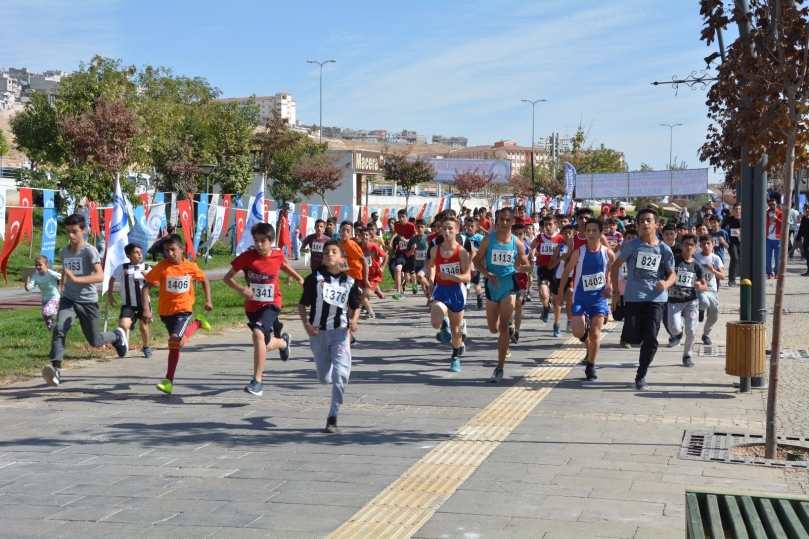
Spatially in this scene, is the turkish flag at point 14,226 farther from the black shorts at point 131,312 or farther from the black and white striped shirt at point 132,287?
the black shorts at point 131,312

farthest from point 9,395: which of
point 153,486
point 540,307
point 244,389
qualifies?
point 540,307

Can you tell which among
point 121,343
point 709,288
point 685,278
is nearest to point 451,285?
point 685,278

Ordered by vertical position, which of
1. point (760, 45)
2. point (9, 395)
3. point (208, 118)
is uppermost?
point (208, 118)

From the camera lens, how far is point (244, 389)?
891 cm

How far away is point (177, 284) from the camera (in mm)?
A: 9766

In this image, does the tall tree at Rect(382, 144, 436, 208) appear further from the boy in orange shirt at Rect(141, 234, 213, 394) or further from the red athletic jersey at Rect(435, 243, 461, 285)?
the boy in orange shirt at Rect(141, 234, 213, 394)

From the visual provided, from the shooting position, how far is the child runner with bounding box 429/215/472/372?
1059cm

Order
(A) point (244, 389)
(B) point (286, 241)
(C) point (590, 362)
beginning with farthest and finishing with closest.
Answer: (B) point (286, 241)
(C) point (590, 362)
(A) point (244, 389)

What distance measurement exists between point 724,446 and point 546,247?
7997 millimetres

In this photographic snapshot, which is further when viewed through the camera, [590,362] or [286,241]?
[286,241]

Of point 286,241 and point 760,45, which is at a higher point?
point 760,45

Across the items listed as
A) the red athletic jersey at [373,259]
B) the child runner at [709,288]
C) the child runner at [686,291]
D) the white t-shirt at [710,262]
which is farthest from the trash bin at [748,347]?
the red athletic jersey at [373,259]

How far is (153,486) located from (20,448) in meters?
1.61

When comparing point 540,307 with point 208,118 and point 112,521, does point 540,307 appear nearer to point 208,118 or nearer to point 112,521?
point 112,521
